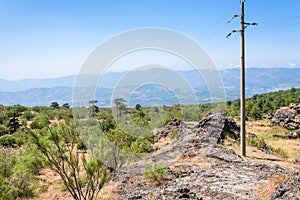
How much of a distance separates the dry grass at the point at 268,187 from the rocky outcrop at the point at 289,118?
86.3ft

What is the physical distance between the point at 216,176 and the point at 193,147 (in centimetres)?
632

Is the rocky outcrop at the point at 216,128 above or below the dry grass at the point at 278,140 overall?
above

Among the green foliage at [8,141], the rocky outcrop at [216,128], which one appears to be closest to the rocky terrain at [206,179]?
the rocky outcrop at [216,128]

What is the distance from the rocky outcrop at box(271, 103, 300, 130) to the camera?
1227 inches

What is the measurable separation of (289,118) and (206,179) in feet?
92.4

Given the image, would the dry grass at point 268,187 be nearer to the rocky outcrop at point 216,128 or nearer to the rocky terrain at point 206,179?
the rocky terrain at point 206,179

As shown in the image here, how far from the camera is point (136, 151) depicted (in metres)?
14.4

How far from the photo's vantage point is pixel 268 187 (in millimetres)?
7602

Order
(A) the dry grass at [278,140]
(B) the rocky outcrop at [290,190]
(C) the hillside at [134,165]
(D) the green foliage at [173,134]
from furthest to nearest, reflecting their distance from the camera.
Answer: (D) the green foliage at [173,134] → (A) the dry grass at [278,140] → (C) the hillside at [134,165] → (B) the rocky outcrop at [290,190]

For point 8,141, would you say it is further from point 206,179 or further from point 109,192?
point 206,179

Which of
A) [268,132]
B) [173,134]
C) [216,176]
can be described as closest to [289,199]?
[216,176]

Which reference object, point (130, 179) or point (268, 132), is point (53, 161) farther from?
point (268, 132)

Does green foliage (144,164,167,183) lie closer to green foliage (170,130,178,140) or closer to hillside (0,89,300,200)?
hillside (0,89,300,200)

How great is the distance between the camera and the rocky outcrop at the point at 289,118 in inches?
1227
